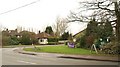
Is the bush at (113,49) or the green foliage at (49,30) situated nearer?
the bush at (113,49)

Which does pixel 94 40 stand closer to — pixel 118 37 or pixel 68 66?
pixel 118 37

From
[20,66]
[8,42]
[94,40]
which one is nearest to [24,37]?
[8,42]

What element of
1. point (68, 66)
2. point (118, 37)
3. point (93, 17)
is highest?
point (93, 17)

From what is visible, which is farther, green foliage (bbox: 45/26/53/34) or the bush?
green foliage (bbox: 45/26/53/34)

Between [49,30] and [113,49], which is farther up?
[49,30]

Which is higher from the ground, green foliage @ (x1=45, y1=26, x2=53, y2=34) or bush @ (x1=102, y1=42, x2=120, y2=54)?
green foliage @ (x1=45, y1=26, x2=53, y2=34)

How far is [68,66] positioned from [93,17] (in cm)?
1217

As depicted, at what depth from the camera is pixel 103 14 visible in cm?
2536

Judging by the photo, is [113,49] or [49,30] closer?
[113,49]

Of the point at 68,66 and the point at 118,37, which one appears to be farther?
the point at 118,37

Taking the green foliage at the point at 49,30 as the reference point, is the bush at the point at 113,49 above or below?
below

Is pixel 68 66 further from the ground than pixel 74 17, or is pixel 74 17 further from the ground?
pixel 74 17

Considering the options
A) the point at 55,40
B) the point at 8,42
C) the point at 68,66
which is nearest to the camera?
the point at 68,66

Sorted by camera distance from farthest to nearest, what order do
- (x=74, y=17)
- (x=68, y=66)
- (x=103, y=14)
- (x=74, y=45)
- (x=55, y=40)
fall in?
(x=55, y=40) < (x=74, y=45) < (x=74, y=17) < (x=103, y=14) < (x=68, y=66)
